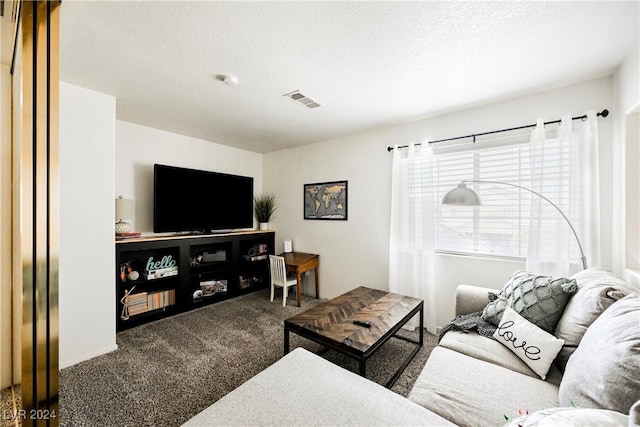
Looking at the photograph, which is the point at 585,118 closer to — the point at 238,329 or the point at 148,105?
the point at 238,329

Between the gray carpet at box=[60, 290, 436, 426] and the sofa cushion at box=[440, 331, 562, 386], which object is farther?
the gray carpet at box=[60, 290, 436, 426]

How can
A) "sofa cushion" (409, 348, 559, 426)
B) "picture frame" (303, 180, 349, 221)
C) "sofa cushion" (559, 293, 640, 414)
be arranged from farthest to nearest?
1. "picture frame" (303, 180, 349, 221)
2. "sofa cushion" (409, 348, 559, 426)
3. "sofa cushion" (559, 293, 640, 414)

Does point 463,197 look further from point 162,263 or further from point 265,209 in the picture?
point 162,263

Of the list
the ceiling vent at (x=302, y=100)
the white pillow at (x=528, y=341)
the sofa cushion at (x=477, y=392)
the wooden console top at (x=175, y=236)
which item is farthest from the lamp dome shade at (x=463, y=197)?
the wooden console top at (x=175, y=236)

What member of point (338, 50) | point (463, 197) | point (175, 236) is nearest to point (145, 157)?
point (175, 236)

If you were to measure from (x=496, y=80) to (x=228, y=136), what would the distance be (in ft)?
10.4

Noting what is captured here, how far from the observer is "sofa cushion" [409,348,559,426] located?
1142mm

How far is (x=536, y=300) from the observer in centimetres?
172

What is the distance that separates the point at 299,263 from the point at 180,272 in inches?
59.3

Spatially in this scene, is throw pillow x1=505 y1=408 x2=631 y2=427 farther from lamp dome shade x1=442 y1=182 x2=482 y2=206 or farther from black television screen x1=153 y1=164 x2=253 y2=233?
black television screen x1=153 y1=164 x2=253 y2=233

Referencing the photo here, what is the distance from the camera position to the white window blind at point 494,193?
7.42 feet

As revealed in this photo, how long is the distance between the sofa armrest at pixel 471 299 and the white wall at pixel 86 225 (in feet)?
10.3

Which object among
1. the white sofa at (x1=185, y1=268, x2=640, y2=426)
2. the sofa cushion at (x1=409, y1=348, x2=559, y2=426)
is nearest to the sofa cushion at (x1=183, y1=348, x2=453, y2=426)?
the white sofa at (x1=185, y1=268, x2=640, y2=426)

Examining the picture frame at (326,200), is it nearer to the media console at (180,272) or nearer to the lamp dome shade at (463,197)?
the media console at (180,272)
